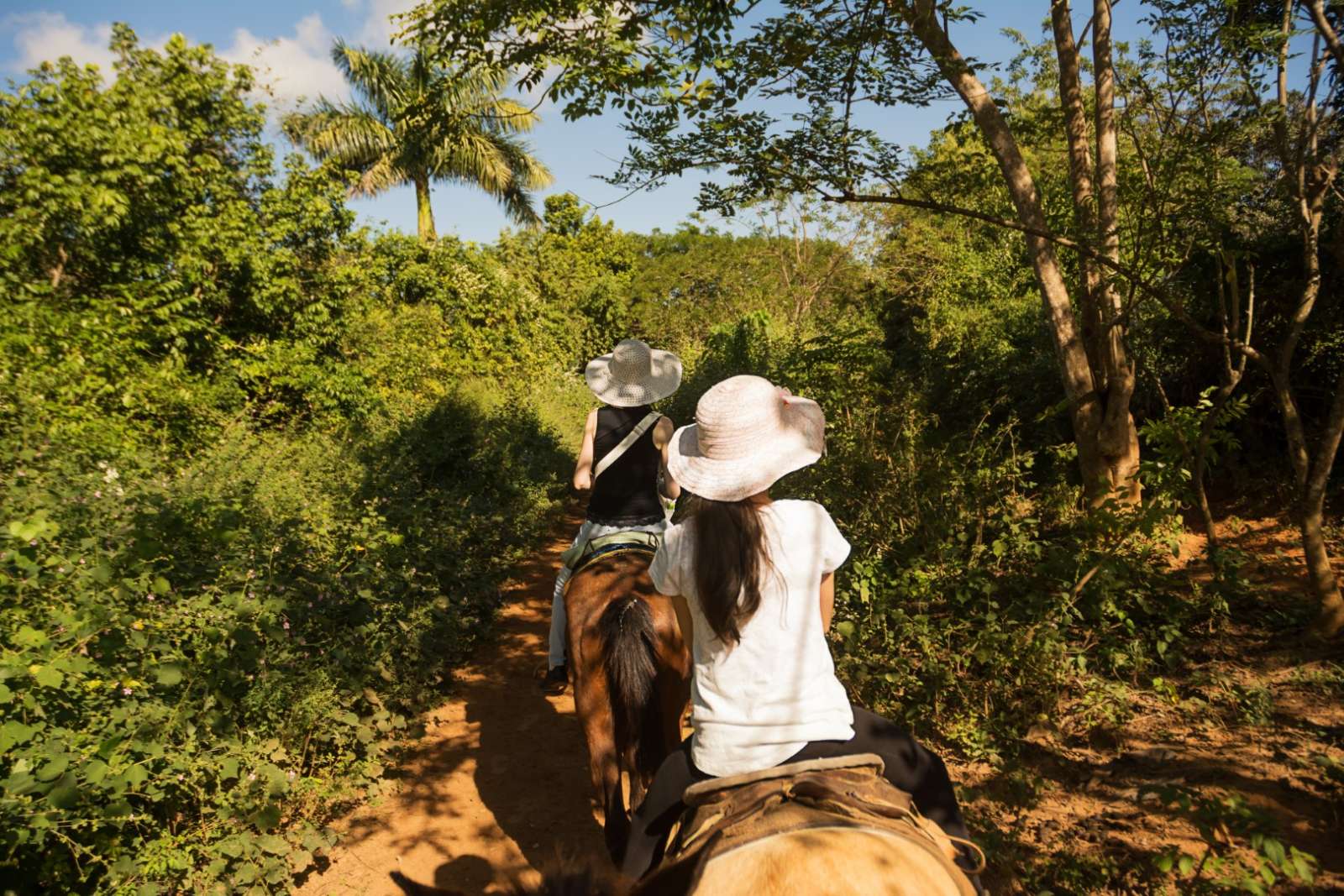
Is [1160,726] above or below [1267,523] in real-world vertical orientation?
below

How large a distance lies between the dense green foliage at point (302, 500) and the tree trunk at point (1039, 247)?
0.54 metres

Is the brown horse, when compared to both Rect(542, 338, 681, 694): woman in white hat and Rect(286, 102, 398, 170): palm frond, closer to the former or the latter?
Rect(542, 338, 681, 694): woman in white hat

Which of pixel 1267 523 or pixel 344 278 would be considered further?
pixel 344 278

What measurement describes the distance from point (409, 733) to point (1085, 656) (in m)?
4.65

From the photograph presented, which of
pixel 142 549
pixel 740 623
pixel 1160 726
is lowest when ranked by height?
pixel 1160 726

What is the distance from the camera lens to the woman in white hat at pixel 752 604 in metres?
2.16

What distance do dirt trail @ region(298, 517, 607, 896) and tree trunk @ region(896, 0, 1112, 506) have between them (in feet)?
15.6

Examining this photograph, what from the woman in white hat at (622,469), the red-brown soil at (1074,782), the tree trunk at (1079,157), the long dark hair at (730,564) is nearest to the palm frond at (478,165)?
the tree trunk at (1079,157)

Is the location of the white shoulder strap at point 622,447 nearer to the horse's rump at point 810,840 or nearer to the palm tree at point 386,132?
the horse's rump at point 810,840

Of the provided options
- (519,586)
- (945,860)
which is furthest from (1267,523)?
(519,586)

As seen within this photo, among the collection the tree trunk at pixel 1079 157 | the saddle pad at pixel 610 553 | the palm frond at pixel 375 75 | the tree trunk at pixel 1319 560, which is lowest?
the tree trunk at pixel 1319 560

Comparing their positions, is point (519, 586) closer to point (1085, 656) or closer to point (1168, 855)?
point (1085, 656)

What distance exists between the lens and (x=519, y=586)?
28.1 feet

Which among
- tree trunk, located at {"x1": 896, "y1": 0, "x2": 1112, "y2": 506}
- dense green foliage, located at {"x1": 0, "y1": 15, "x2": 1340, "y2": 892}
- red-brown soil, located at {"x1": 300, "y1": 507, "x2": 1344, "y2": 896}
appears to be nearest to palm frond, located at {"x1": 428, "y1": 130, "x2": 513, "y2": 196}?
dense green foliage, located at {"x1": 0, "y1": 15, "x2": 1340, "y2": 892}
